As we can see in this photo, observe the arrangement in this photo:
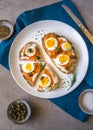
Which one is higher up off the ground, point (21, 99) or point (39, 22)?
point (39, 22)

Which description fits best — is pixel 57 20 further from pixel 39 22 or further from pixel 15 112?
pixel 15 112

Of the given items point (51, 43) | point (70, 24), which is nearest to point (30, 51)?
point (51, 43)

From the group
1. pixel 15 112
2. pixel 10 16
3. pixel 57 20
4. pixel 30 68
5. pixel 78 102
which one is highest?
pixel 10 16

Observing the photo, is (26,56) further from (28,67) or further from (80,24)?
(80,24)

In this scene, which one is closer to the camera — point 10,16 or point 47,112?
point 47,112

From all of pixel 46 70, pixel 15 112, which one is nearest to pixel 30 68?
pixel 46 70
